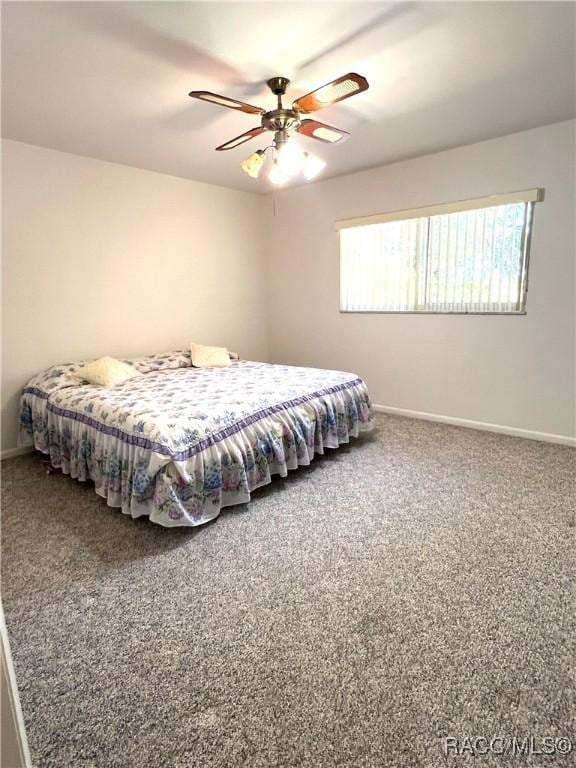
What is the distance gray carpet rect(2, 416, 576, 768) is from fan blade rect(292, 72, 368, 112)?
6.97 ft

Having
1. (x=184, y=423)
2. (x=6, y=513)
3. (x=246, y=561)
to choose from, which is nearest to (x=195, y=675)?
(x=246, y=561)

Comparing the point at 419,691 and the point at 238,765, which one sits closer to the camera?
the point at 238,765

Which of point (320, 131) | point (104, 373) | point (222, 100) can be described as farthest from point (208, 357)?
point (222, 100)

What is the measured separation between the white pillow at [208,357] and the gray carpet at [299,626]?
164 cm

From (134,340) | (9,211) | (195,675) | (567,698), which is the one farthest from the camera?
(134,340)

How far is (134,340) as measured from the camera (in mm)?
4098

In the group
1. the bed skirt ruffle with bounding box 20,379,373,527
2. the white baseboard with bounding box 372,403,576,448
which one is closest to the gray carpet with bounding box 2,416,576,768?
the bed skirt ruffle with bounding box 20,379,373,527

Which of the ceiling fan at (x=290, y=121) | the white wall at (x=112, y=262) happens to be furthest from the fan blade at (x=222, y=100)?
the white wall at (x=112, y=262)

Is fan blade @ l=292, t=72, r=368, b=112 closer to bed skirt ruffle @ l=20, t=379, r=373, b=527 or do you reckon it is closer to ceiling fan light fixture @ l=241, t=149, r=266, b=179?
ceiling fan light fixture @ l=241, t=149, r=266, b=179

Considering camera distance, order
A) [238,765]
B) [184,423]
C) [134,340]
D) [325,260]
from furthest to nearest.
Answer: [325,260] → [134,340] → [184,423] → [238,765]

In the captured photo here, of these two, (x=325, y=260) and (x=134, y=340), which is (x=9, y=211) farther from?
(x=325, y=260)

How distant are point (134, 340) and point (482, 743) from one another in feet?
12.5

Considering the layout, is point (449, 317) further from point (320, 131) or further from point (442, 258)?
point (320, 131)

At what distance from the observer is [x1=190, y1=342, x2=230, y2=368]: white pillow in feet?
13.3
